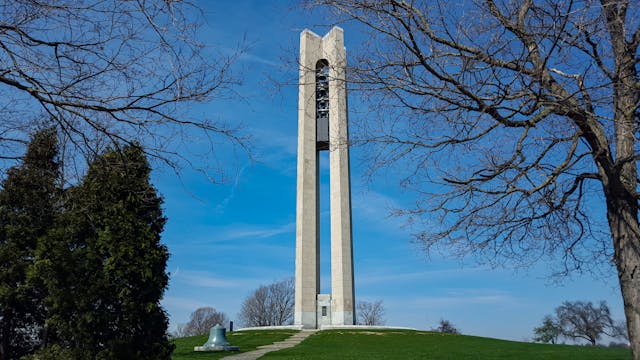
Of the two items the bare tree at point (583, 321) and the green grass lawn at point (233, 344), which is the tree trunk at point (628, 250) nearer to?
the green grass lawn at point (233, 344)

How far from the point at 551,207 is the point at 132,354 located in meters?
10.6

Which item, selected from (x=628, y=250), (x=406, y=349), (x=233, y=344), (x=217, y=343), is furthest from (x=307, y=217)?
(x=628, y=250)

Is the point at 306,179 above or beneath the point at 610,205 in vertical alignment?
above

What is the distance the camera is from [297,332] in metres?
28.8

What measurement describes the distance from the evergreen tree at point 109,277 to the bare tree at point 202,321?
152ft

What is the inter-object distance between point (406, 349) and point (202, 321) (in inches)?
1779

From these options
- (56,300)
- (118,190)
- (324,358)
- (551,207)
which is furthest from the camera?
(324,358)

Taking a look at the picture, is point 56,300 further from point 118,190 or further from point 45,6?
point 45,6

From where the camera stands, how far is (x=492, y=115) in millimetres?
4922

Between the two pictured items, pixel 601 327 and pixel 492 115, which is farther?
pixel 601 327

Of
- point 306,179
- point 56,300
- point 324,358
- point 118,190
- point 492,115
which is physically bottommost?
point 324,358

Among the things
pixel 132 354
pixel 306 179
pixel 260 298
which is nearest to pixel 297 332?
pixel 306 179

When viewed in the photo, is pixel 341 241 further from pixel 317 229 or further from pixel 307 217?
pixel 307 217

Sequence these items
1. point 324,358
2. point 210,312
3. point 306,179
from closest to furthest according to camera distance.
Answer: point 324,358
point 306,179
point 210,312
